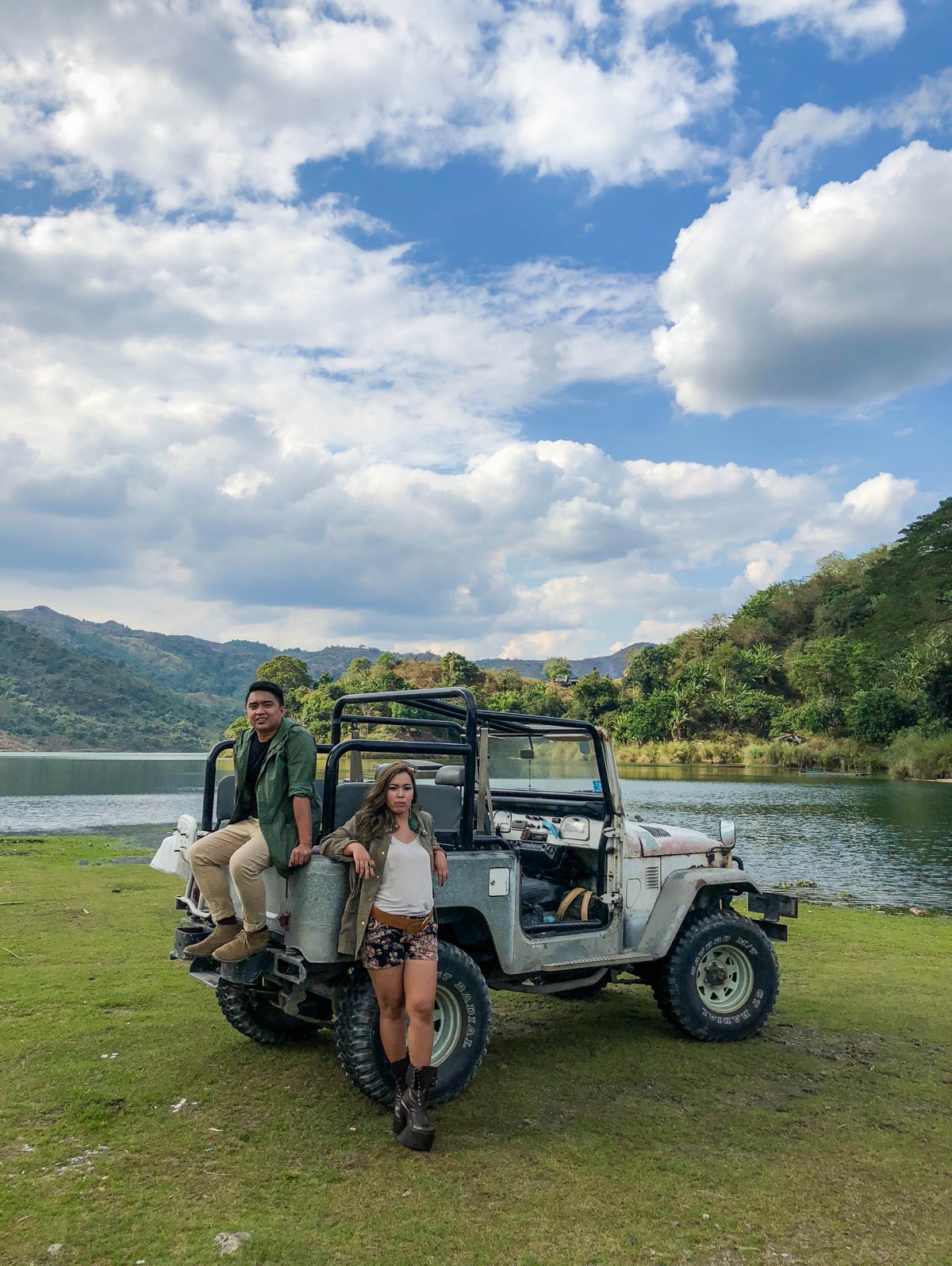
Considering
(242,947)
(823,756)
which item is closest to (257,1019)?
(242,947)

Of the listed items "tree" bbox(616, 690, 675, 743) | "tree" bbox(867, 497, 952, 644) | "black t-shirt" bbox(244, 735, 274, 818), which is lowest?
"black t-shirt" bbox(244, 735, 274, 818)

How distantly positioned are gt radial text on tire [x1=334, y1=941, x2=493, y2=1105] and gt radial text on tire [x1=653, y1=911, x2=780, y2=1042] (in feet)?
5.74

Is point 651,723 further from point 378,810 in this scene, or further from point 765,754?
point 378,810

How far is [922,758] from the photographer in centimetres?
5562

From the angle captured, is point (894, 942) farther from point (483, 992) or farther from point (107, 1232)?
point (107, 1232)

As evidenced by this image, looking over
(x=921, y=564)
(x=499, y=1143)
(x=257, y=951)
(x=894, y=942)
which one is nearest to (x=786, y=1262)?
(x=499, y=1143)

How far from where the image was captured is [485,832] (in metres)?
6.47

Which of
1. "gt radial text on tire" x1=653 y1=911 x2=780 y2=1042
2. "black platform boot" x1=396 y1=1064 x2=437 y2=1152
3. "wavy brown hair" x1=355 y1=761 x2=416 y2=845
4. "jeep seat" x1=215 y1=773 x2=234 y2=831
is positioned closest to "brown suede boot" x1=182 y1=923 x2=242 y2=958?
"wavy brown hair" x1=355 y1=761 x2=416 y2=845

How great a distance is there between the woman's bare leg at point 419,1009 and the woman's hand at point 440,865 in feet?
1.36

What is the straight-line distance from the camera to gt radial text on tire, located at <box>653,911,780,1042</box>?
621 centimetres

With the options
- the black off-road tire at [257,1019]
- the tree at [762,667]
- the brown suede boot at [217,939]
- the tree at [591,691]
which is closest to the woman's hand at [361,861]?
the brown suede boot at [217,939]

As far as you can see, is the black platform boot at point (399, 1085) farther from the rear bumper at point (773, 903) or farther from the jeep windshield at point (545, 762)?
the rear bumper at point (773, 903)

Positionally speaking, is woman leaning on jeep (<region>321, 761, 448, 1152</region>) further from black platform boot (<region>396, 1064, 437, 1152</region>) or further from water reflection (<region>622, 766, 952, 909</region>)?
water reflection (<region>622, 766, 952, 909</region>)

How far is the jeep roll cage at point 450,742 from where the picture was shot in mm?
5062
